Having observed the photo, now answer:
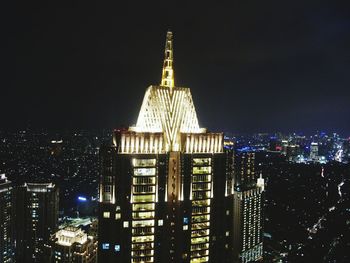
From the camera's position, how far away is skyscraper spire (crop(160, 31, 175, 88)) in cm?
2698

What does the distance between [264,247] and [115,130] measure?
32205 millimetres

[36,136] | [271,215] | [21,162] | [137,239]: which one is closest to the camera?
[137,239]

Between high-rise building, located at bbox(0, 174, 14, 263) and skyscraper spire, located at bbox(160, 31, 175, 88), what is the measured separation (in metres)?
25.2

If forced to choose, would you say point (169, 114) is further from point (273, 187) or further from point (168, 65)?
point (273, 187)

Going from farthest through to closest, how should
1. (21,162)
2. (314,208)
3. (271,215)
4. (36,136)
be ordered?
(36,136), (21,162), (314,208), (271,215)

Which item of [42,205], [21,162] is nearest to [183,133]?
[42,205]

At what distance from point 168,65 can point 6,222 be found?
27668mm

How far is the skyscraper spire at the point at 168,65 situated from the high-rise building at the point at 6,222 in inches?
993

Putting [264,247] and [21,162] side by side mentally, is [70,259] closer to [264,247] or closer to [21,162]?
[264,247]

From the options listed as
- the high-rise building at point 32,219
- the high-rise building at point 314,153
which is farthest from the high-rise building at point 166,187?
the high-rise building at point 314,153

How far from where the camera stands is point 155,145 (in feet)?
80.0

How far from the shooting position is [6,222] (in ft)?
135

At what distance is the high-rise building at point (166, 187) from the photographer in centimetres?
2358

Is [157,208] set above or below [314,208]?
above
